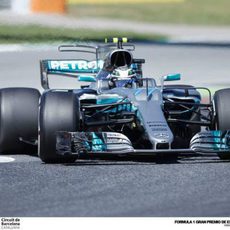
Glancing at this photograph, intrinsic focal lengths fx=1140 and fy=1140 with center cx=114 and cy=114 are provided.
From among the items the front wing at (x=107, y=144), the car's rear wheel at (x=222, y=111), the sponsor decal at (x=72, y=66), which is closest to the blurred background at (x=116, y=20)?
the sponsor decal at (x=72, y=66)

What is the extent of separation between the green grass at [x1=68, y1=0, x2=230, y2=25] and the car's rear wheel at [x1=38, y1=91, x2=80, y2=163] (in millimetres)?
18557

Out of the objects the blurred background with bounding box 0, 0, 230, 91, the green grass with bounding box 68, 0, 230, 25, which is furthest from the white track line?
the green grass with bounding box 68, 0, 230, 25

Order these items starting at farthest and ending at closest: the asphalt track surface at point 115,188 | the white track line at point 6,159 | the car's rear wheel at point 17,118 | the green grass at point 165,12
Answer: the green grass at point 165,12 < the car's rear wheel at point 17,118 < the white track line at point 6,159 < the asphalt track surface at point 115,188

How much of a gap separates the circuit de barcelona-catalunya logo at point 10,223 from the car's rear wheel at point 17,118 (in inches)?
150

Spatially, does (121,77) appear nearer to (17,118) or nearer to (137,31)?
(17,118)

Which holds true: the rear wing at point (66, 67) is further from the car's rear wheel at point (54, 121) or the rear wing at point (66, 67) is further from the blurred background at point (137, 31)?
the blurred background at point (137, 31)

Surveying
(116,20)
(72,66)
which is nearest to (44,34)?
(72,66)

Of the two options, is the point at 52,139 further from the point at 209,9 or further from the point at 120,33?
the point at 209,9

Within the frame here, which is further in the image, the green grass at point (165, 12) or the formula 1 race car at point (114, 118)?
the green grass at point (165, 12)

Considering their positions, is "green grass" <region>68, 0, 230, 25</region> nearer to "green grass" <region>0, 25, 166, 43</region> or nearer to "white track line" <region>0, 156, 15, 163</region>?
"green grass" <region>0, 25, 166, 43</region>

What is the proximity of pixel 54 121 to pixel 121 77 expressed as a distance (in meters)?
1.81

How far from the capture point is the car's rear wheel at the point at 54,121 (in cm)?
1102

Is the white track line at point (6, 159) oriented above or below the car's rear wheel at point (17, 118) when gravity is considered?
below

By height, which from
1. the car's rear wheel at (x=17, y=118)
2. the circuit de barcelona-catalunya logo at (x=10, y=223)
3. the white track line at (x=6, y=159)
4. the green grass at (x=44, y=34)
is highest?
the circuit de barcelona-catalunya logo at (x=10, y=223)
